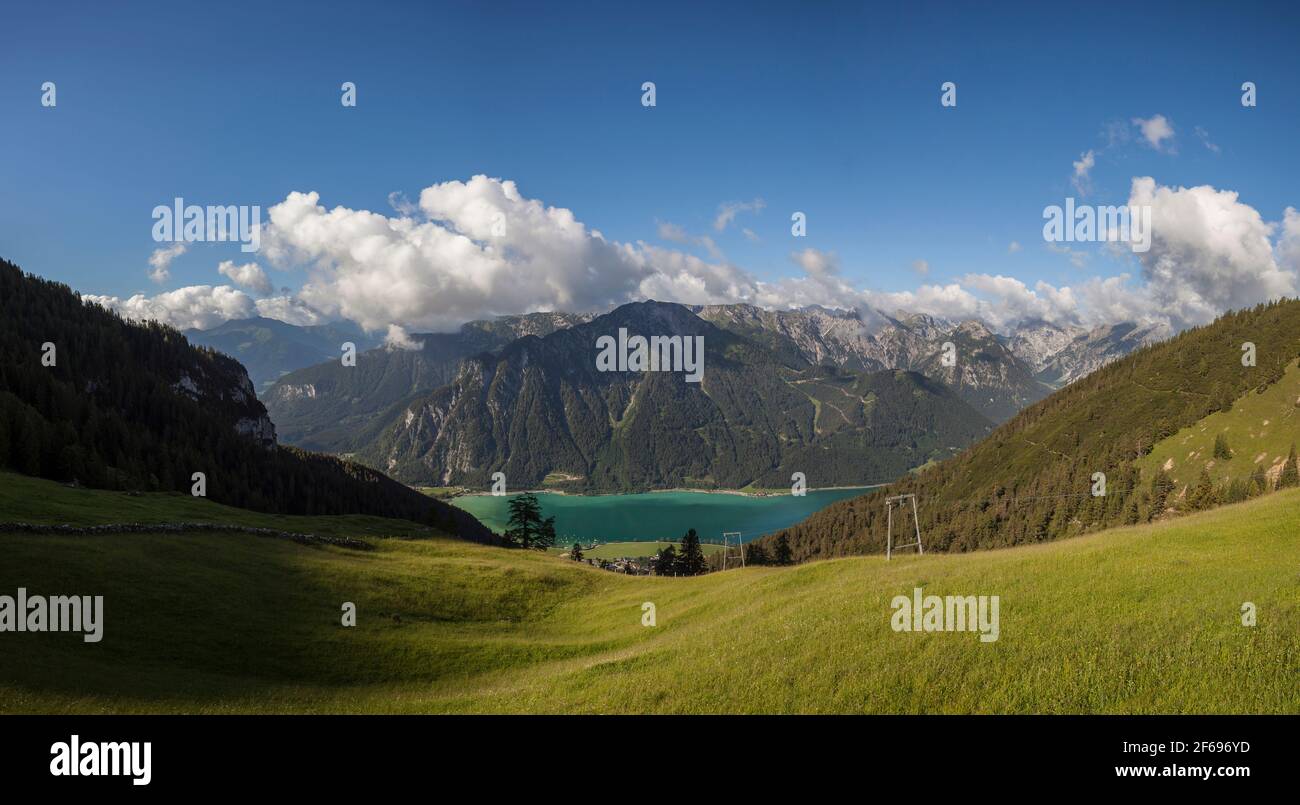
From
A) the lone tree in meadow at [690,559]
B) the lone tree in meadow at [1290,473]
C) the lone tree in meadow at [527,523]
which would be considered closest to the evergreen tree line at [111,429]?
the lone tree in meadow at [527,523]

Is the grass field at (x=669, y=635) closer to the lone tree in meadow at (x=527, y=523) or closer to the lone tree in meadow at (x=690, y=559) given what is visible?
the lone tree in meadow at (x=527, y=523)

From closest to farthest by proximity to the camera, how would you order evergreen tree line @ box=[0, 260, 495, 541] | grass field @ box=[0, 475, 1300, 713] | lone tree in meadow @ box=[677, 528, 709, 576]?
grass field @ box=[0, 475, 1300, 713]
evergreen tree line @ box=[0, 260, 495, 541]
lone tree in meadow @ box=[677, 528, 709, 576]

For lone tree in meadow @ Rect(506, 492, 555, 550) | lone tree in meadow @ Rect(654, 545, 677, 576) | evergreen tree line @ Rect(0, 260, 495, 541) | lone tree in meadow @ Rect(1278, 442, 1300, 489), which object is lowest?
lone tree in meadow @ Rect(654, 545, 677, 576)

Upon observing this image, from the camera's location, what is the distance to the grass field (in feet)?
46.1

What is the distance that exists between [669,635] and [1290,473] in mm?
213117

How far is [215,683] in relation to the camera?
23.9 meters

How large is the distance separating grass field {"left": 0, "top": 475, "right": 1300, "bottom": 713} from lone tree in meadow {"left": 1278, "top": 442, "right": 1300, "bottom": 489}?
17736cm

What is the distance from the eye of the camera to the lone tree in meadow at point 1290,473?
14844 cm

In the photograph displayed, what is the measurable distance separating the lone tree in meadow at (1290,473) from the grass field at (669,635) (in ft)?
582

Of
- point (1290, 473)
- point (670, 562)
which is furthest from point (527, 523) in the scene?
point (1290, 473)

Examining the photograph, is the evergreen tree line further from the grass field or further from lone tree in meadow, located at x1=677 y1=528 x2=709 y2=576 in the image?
the grass field
